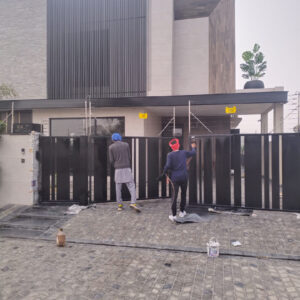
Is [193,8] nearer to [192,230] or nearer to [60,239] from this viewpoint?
[192,230]

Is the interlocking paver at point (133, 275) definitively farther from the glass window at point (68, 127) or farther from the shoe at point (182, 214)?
the glass window at point (68, 127)

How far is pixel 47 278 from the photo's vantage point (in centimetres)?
344

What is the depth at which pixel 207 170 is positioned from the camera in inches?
251

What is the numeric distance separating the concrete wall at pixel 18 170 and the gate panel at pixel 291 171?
20.1 feet

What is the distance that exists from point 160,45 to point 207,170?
26.5 ft

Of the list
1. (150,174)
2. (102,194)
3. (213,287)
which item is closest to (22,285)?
(213,287)

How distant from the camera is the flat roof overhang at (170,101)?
947 centimetres

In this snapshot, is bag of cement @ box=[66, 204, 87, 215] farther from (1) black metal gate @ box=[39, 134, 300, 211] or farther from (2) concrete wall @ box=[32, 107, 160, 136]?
(2) concrete wall @ box=[32, 107, 160, 136]

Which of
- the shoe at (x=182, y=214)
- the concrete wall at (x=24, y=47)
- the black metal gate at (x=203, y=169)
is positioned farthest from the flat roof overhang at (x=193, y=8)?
the shoe at (x=182, y=214)

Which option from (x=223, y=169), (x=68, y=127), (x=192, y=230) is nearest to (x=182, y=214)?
(x=192, y=230)

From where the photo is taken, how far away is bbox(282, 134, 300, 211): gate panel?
18.6 feet

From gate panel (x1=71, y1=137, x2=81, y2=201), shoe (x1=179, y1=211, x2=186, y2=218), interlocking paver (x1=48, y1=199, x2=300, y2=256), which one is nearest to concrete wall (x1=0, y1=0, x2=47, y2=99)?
gate panel (x1=71, y1=137, x2=81, y2=201)

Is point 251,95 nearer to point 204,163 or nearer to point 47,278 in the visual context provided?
point 204,163

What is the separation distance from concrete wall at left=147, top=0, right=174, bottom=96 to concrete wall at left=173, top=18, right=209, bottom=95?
1112 millimetres
